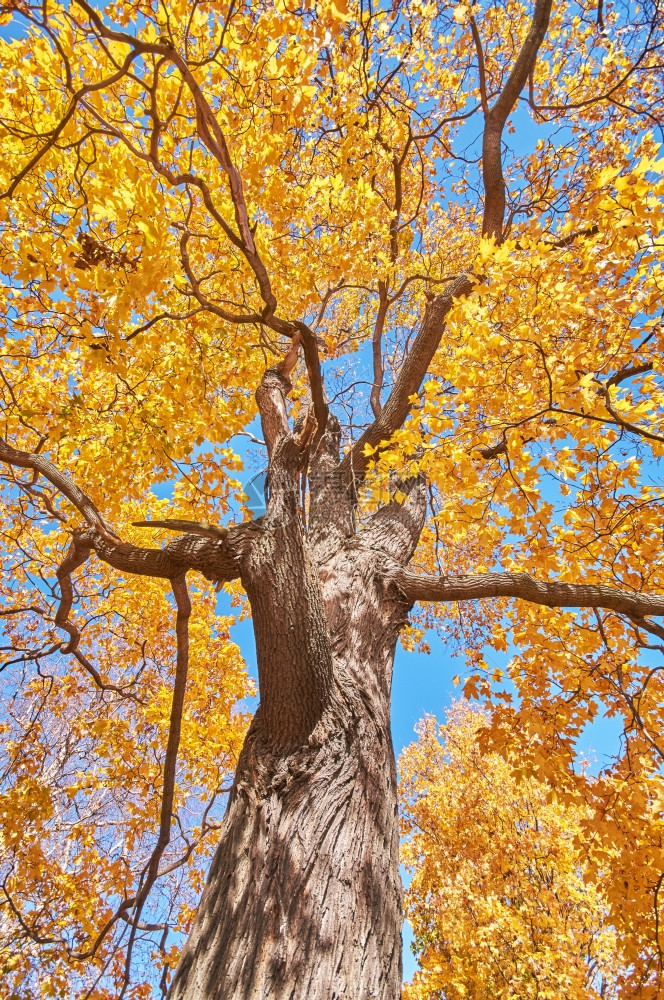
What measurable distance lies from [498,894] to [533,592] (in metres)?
9.38

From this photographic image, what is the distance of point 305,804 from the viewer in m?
1.94

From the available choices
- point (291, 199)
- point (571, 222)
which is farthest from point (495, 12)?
point (291, 199)

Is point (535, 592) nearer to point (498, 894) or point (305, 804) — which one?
point (305, 804)

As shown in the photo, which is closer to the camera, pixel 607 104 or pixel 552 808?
pixel 607 104

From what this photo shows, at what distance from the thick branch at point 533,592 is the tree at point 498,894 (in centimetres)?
578

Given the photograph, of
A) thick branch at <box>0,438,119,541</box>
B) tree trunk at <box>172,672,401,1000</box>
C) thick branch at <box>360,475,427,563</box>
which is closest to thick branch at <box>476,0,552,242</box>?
thick branch at <box>360,475,427,563</box>

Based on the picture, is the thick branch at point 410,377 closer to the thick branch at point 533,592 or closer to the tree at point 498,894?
the thick branch at point 533,592

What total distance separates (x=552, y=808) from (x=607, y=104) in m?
11.4

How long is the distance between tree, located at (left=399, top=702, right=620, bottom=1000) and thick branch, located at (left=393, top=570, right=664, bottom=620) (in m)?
5.78

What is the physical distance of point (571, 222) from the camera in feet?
15.6

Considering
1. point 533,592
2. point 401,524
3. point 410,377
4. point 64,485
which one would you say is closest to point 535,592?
point 533,592

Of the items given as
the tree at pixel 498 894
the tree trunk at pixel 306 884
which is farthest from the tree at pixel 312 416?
the tree at pixel 498 894

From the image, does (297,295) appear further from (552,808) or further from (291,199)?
(552,808)

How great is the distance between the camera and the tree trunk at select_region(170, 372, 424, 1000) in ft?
5.08
